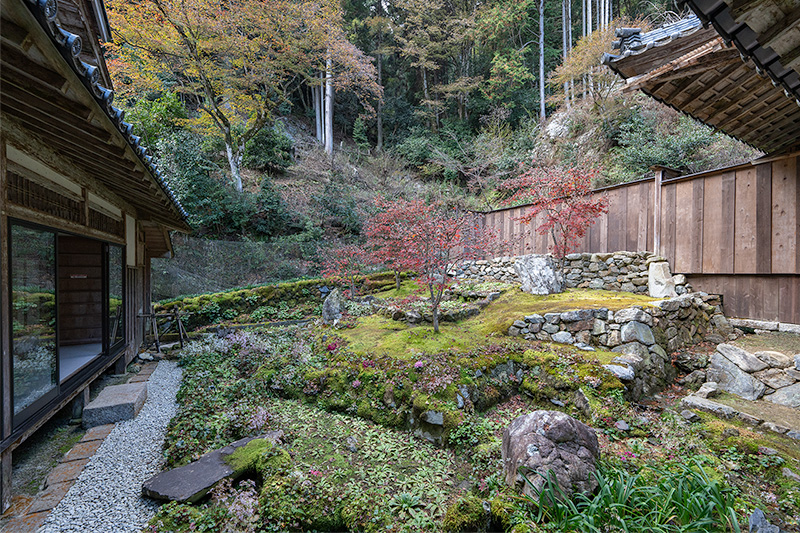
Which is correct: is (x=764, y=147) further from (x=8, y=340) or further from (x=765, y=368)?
(x=8, y=340)

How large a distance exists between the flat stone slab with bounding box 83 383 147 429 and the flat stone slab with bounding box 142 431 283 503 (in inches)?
64.8

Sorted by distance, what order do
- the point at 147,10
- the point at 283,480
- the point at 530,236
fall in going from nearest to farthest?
the point at 283,480 → the point at 530,236 → the point at 147,10

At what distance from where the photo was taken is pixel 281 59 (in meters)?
12.4

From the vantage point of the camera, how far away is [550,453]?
8.81 ft

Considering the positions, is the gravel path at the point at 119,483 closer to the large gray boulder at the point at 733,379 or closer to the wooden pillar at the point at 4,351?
the wooden pillar at the point at 4,351

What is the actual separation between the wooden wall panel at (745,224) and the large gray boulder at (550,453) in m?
4.22

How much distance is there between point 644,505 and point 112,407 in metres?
5.70

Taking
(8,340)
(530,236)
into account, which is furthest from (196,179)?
(530,236)

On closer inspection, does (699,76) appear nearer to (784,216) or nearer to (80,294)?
(784,216)

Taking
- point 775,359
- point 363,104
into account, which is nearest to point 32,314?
point 775,359

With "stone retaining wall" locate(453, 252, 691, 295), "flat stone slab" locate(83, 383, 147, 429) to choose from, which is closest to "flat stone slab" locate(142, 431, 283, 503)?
"flat stone slab" locate(83, 383, 147, 429)

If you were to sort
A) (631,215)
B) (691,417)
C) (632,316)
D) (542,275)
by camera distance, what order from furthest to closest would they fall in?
(542,275) < (631,215) < (632,316) < (691,417)

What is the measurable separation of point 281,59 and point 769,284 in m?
15.0

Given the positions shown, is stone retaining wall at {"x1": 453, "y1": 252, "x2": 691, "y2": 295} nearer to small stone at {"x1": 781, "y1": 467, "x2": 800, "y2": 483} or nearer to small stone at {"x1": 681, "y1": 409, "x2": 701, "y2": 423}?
small stone at {"x1": 681, "y1": 409, "x2": 701, "y2": 423}
